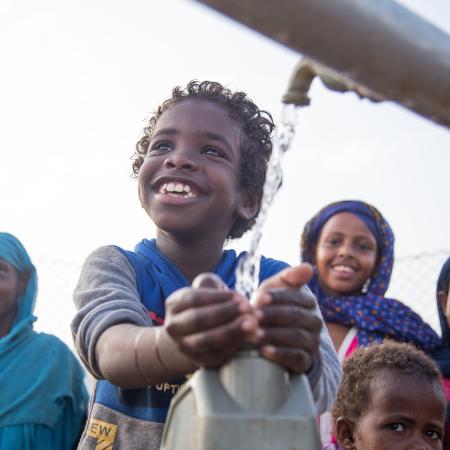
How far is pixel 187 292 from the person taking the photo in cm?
98

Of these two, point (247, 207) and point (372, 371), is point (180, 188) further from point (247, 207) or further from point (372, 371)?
point (372, 371)

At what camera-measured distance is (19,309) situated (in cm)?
361

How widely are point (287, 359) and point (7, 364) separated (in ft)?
8.83

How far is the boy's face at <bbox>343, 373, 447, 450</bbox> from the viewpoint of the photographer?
235cm

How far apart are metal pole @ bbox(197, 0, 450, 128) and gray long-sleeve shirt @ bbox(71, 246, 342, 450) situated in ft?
2.03

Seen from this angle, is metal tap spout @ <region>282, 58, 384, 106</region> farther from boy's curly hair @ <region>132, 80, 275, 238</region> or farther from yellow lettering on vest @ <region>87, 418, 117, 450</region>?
boy's curly hair @ <region>132, 80, 275, 238</region>

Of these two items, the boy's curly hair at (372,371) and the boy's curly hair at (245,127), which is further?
the boy's curly hair at (372,371)

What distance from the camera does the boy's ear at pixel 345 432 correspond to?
249 centimetres

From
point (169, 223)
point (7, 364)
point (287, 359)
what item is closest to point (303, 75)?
point (287, 359)

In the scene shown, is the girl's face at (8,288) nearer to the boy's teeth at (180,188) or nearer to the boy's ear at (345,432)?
the boy's ear at (345,432)

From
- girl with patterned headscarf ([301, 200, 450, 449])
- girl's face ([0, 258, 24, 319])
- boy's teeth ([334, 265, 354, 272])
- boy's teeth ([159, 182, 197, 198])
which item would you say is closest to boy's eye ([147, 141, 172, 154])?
boy's teeth ([159, 182, 197, 198])

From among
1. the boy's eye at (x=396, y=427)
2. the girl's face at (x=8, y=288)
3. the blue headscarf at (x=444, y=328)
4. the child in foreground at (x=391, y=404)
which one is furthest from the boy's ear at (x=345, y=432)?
the girl's face at (x=8, y=288)

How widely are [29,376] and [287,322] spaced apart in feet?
8.59

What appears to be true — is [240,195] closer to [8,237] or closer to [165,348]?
[165,348]
